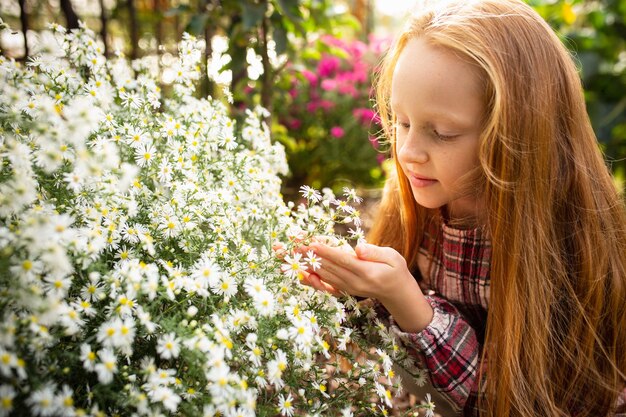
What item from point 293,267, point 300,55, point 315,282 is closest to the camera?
point 293,267

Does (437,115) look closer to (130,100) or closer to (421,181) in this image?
(421,181)

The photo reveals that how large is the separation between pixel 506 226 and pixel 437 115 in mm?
304

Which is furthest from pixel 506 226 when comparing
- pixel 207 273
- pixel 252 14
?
pixel 252 14

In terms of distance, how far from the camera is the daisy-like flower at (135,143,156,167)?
954mm

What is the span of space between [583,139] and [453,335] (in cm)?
53

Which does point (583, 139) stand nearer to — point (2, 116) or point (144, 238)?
point (144, 238)

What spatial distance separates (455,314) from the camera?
1185 mm

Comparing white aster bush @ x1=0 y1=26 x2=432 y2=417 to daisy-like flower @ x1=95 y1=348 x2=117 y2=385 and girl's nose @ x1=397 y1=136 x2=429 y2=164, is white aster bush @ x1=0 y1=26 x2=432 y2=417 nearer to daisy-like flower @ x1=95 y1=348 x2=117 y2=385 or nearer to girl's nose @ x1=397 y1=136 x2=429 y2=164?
daisy-like flower @ x1=95 y1=348 x2=117 y2=385

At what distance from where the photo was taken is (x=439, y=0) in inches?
46.9

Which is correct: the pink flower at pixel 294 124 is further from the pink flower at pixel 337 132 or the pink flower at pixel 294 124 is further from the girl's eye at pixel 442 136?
the girl's eye at pixel 442 136

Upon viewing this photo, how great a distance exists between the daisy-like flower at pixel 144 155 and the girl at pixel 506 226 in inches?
14.8

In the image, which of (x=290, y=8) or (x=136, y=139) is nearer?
(x=136, y=139)

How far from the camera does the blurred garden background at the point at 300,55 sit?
65.9 inches

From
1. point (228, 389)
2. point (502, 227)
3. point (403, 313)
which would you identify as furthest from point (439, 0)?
point (228, 389)
